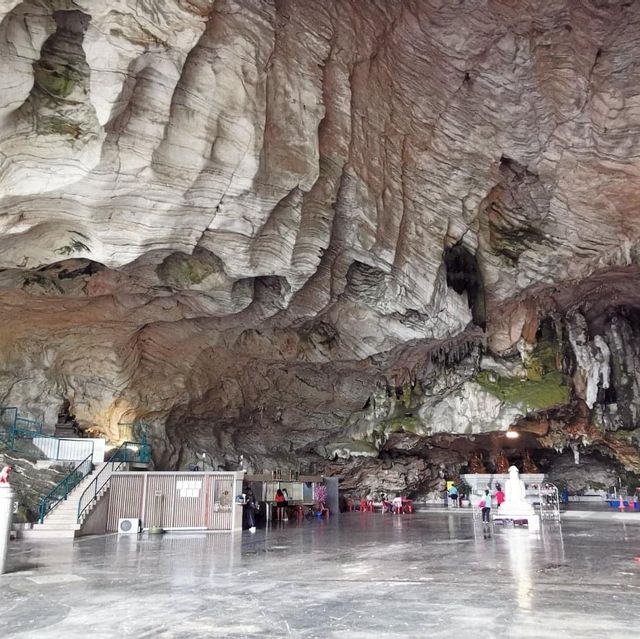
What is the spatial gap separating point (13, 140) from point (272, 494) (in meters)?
17.0

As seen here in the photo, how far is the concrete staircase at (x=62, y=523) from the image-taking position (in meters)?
13.9

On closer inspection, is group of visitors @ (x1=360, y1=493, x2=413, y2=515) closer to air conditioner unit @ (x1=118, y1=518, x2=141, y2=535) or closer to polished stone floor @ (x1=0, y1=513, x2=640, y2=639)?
air conditioner unit @ (x1=118, y1=518, x2=141, y2=535)

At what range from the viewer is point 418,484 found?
32500 mm

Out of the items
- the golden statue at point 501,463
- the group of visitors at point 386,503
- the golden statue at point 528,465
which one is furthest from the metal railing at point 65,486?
the golden statue at point 528,465

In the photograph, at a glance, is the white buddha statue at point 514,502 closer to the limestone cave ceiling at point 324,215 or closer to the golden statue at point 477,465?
the limestone cave ceiling at point 324,215

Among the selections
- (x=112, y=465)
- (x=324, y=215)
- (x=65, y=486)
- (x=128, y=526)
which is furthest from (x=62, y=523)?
(x=324, y=215)

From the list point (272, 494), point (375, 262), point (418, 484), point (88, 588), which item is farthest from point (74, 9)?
point (418, 484)

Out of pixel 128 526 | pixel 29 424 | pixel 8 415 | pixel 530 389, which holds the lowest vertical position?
pixel 128 526

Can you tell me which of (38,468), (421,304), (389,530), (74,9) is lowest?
(389,530)

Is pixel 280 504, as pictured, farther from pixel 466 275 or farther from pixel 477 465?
pixel 477 465

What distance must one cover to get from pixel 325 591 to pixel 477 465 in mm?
26764

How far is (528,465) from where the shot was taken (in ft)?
103

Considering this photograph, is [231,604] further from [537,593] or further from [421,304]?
[421,304]

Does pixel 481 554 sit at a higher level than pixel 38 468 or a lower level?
lower
